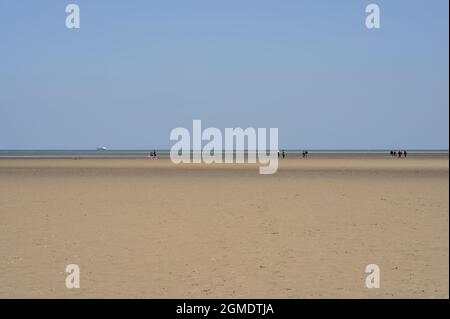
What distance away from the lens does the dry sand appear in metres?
8.93

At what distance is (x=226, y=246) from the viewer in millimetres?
12172

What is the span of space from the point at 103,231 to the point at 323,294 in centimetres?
760

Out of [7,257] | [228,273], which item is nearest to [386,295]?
[228,273]

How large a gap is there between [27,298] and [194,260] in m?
3.61

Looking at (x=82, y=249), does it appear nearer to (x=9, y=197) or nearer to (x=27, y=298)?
(x=27, y=298)

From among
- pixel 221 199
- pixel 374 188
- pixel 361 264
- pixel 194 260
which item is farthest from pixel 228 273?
pixel 374 188

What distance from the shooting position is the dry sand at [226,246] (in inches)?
351

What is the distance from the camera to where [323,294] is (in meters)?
8.44

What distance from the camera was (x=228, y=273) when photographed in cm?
981

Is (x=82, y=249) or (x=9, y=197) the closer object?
(x=82, y=249)

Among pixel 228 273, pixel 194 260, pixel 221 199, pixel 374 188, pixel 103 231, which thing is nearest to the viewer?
pixel 228 273
